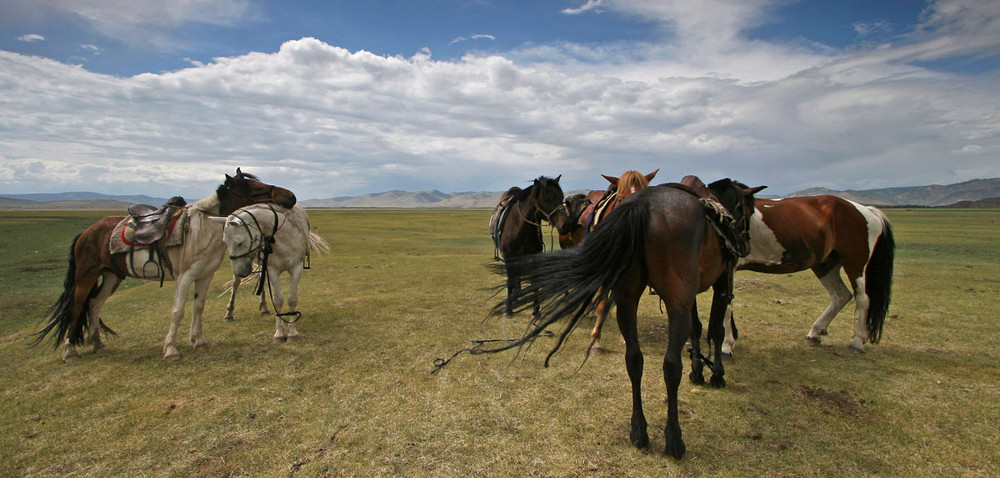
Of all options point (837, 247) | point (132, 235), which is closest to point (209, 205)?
point (132, 235)

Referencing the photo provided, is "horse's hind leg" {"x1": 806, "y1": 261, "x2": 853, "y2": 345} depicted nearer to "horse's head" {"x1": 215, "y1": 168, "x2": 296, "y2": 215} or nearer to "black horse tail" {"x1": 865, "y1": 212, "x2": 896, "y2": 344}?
"black horse tail" {"x1": 865, "y1": 212, "x2": 896, "y2": 344}

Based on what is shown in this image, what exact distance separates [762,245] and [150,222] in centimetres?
807

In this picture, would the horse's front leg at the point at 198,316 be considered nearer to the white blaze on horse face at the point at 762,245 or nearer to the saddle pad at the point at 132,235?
the saddle pad at the point at 132,235

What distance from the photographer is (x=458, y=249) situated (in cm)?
2014

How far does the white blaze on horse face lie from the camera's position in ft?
18.2

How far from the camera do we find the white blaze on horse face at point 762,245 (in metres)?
5.56

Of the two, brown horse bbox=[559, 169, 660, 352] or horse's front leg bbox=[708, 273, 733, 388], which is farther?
brown horse bbox=[559, 169, 660, 352]

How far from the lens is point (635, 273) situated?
3.28m

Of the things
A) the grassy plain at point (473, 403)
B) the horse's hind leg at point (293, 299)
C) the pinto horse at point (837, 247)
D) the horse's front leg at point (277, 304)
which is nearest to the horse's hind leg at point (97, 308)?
the grassy plain at point (473, 403)

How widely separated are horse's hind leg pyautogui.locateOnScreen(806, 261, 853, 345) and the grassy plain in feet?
0.67

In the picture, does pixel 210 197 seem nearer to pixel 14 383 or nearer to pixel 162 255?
pixel 162 255

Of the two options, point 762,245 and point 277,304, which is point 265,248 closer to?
point 277,304

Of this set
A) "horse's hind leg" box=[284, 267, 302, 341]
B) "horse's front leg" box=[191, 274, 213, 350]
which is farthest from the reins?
"horse's front leg" box=[191, 274, 213, 350]

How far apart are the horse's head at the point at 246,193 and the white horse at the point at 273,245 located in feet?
0.70
